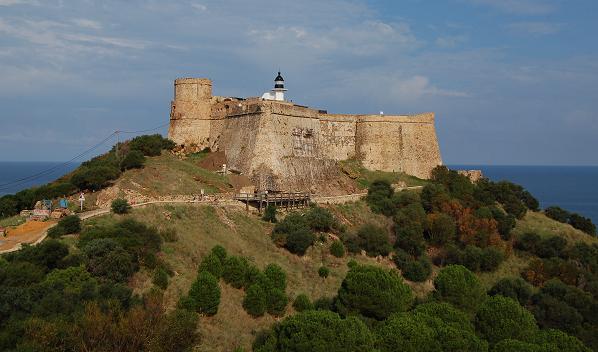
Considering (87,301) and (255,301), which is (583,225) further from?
(87,301)

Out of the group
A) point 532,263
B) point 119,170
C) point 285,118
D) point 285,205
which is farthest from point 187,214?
point 532,263

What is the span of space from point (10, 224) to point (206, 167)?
15.8 meters

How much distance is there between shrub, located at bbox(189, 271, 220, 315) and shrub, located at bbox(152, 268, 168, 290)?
3.59 ft

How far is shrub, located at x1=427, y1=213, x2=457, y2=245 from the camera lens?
42.3 metres

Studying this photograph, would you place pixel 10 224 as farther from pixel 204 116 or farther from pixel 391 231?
pixel 391 231

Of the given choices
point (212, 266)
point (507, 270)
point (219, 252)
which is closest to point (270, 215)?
point (219, 252)

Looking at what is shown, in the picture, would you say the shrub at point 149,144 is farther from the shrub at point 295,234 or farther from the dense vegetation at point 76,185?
the shrub at point 295,234

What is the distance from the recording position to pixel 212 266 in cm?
2866

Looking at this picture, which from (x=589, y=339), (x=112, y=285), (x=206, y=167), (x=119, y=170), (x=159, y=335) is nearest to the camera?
(x=159, y=335)

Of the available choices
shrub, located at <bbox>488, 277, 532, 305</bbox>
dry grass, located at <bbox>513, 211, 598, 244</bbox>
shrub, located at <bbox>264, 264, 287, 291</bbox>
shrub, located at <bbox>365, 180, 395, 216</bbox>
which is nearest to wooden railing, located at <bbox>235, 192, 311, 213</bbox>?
shrub, located at <bbox>365, 180, 395, 216</bbox>

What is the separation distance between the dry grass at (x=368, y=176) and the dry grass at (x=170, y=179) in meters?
12.1

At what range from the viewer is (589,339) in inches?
1144

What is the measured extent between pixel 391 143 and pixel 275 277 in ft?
80.9

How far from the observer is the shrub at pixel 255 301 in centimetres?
2752
